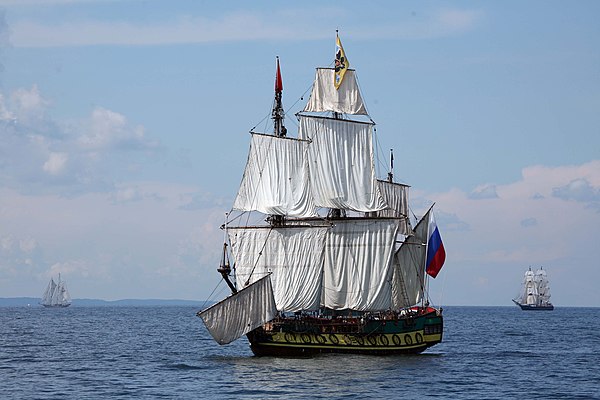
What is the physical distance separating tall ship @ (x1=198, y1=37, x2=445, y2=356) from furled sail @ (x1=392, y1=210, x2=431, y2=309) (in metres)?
0.09

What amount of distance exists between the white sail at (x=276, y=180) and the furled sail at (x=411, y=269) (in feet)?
31.3

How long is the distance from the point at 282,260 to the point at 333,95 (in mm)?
15831

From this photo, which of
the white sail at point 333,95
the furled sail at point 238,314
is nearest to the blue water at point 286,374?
the furled sail at point 238,314

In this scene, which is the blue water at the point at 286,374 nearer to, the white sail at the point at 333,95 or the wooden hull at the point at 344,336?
the wooden hull at the point at 344,336

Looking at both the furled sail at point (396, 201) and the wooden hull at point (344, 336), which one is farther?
the furled sail at point (396, 201)

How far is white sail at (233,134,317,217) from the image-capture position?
277 ft

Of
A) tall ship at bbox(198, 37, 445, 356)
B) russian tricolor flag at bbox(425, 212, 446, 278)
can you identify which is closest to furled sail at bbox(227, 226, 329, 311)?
tall ship at bbox(198, 37, 445, 356)

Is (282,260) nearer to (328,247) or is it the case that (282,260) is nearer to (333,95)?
(328,247)

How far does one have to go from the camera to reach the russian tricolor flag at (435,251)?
8838cm

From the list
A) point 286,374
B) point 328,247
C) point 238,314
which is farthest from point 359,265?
point 286,374

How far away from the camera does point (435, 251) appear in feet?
290

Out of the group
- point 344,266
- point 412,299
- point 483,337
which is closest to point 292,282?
point 344,266

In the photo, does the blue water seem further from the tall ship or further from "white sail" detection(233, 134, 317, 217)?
"white sail" detection(233, 134, 317, 217)

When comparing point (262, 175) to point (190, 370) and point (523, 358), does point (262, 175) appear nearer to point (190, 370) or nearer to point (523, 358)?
point (190, 370)
